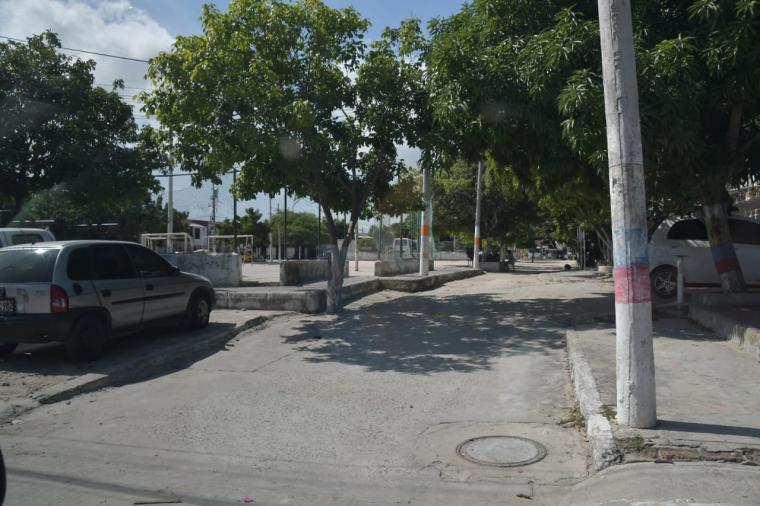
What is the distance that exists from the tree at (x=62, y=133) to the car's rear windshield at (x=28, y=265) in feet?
26.8

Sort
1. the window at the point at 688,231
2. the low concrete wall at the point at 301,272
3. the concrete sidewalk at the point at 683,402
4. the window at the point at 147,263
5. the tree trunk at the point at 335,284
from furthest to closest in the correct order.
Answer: the low concrete wall at the point at 301,272 → the window at the point at 688,231 → the tree trunk at the point at 335,284 → the window at the point at 147,263 → the concrete sidewalk at the point at 683,402

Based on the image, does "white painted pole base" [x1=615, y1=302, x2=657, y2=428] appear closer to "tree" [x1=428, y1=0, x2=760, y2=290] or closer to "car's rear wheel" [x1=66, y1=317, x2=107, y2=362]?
"tree" [x1=428, y1=0, x2=760, y2=290]

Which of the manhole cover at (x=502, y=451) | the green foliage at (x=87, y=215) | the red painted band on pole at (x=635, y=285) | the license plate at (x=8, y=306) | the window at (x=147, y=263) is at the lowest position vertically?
the manhole cover at (x=502, y=451)

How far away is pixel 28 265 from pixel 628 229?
748 cm

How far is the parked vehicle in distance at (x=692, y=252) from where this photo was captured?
13.2m

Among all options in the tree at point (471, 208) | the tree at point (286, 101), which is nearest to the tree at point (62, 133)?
the tree at point (286, 101)

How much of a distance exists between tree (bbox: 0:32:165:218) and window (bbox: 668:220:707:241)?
1346 centimetres

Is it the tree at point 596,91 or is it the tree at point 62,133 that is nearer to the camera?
the tree at point 596,91

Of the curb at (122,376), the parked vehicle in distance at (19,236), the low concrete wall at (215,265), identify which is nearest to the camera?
the curb at (122,376)

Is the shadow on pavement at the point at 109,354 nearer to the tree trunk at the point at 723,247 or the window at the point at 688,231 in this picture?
the tree trunk at the point at 723,247

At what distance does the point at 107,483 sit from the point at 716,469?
4.49 m

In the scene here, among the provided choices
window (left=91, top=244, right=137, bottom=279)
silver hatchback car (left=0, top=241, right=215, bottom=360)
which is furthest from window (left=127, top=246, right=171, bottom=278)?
window (left=91, top=244, right=137, bottom=279)

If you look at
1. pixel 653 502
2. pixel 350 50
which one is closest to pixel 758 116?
pixel 350 50

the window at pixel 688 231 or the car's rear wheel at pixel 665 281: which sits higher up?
the window at pixel 688 231
